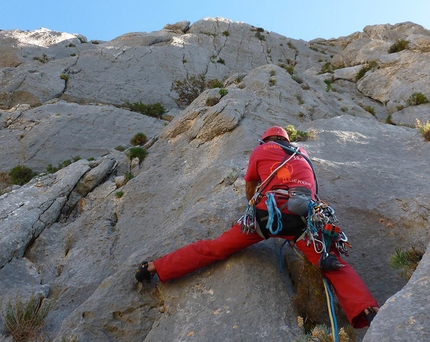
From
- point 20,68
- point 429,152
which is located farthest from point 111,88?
point 429,152

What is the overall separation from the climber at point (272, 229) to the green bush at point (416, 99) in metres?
15.5

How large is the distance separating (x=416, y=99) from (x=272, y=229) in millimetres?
17108

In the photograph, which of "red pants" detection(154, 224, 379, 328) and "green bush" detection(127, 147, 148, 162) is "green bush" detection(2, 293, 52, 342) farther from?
"green bush" detection(127, 147, 148, 162)

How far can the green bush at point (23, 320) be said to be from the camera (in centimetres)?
589

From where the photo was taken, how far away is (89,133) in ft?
59.6

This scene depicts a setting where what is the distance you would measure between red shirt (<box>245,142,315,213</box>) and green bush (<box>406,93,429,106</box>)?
15.7 meters

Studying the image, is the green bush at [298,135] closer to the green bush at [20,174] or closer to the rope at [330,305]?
the rope at [330,305]

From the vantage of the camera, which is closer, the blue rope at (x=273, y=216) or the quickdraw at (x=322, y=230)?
the quickdraw at (x=322, y=230)

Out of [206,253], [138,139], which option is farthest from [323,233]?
[138,139]

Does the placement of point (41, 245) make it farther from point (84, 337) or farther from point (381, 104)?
point (381, 104)

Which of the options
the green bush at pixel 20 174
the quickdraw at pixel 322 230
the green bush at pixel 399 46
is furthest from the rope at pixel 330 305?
the green bush at pixel 399 46

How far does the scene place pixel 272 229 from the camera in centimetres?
508

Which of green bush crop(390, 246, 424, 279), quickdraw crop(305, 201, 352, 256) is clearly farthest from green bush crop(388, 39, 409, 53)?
quickdraw crop(305, 201, 352, 256)

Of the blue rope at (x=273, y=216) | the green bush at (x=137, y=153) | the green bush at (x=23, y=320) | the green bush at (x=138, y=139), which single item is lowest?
the green bush at (x=23, y=320)
